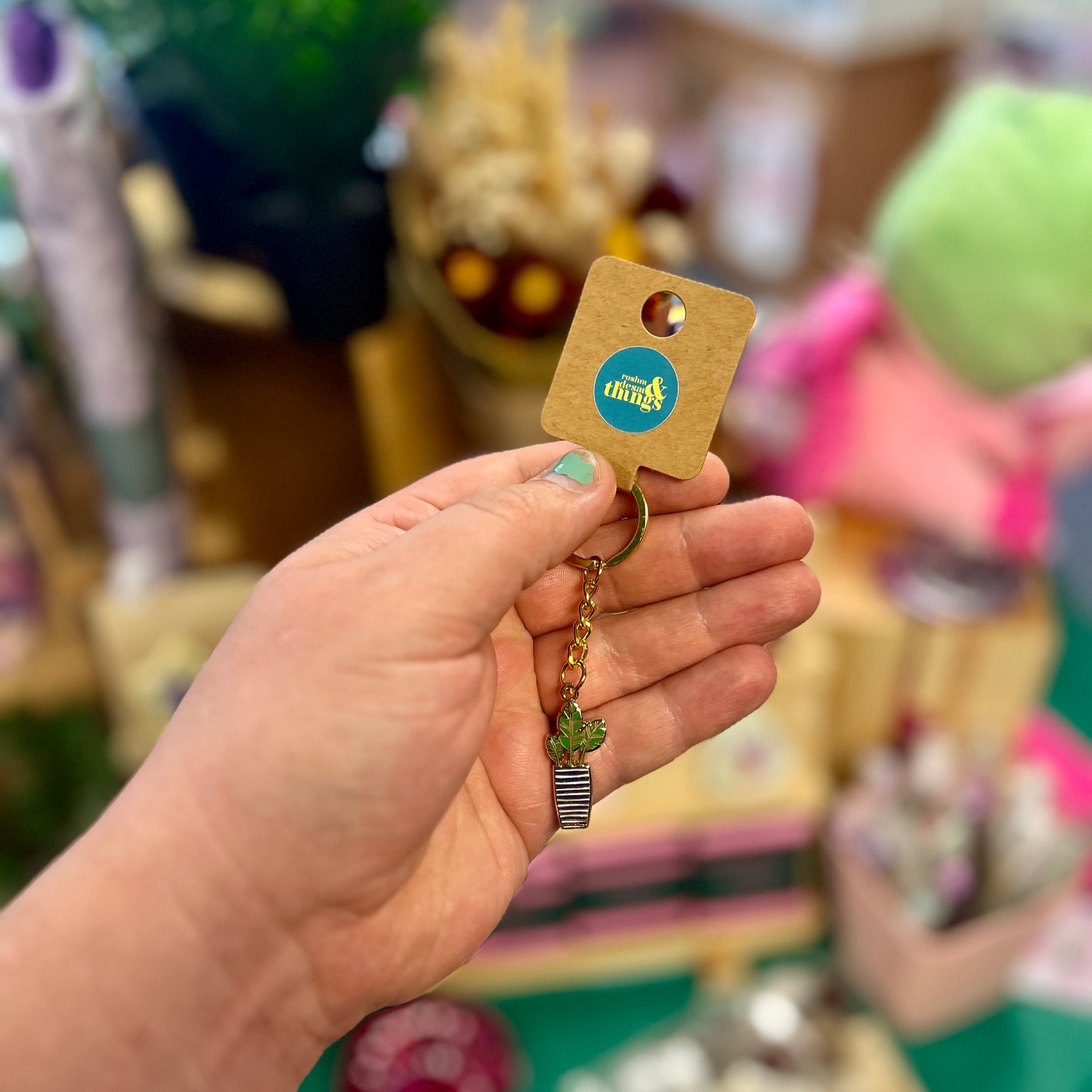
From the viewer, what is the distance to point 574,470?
1.94 ft

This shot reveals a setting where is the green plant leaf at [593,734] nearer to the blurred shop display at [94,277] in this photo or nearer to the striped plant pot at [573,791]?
the striped plant pot at [573,791]

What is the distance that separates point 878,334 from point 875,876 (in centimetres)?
64

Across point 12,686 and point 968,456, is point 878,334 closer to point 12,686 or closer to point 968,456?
point 968,456

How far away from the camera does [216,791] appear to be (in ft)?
1.71

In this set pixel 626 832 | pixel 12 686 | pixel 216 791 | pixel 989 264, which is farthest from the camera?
pixel 12 686

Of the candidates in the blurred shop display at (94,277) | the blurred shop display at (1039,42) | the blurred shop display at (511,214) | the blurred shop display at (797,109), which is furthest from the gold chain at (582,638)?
the blurred shop display at (1039,42)

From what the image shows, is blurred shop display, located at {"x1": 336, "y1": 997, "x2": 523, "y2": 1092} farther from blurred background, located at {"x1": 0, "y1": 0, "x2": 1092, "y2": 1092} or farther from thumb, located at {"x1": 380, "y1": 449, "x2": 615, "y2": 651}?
thumb, located at {"x1": 380, "y1": 449, "x2": 615, "y2": 651}

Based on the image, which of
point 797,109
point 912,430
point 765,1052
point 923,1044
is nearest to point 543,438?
point 912,430

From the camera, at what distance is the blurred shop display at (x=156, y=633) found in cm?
112

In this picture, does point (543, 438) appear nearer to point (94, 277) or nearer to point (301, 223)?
point (301, 223)

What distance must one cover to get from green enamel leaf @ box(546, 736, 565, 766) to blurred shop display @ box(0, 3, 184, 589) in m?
0.69

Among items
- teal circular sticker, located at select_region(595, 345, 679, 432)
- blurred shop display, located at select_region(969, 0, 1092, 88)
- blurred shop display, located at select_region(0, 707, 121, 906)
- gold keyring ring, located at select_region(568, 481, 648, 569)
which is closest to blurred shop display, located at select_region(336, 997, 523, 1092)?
blurred shop display, located at select_region(0, 707, 121, 906)

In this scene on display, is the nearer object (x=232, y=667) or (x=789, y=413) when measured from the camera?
(x=232, y=667)

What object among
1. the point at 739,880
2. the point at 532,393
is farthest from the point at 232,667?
the point at 739,880
